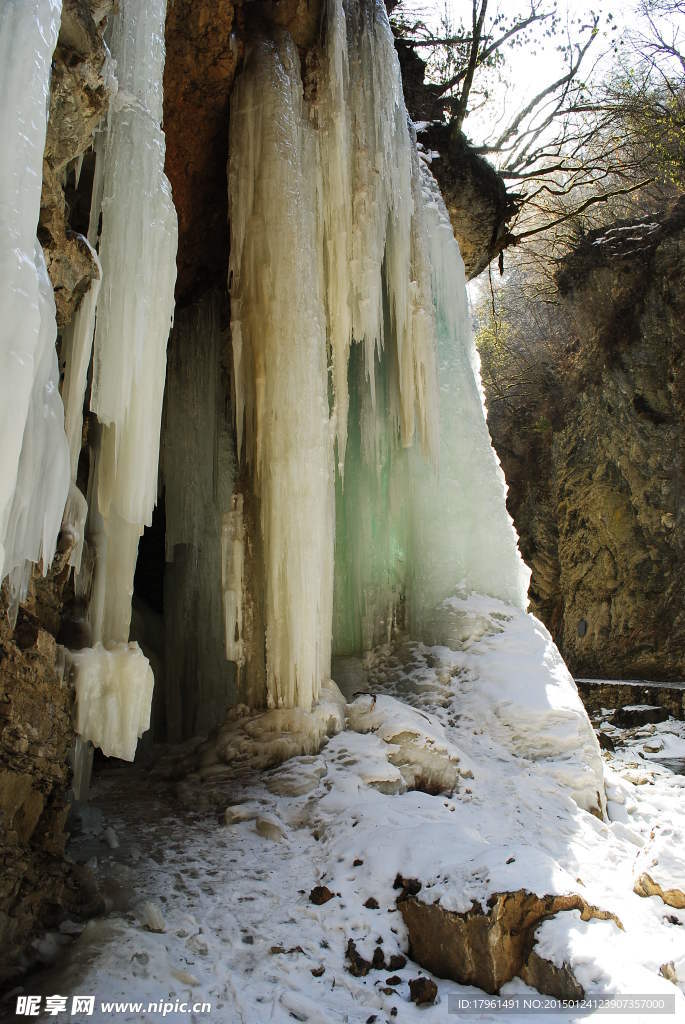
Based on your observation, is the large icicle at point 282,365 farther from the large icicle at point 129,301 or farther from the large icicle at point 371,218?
the large icicle at point 129,301

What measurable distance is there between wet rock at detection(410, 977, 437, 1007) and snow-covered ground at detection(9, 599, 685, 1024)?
0.03m

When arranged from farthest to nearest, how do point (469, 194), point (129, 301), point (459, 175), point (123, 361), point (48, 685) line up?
1. point (469, 194)
2. point (459, 175)
3. point (129, 301)
4. point (123, 361)
5. point (48, 685)

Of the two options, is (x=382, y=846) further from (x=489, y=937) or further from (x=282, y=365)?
(x=282, y=365)

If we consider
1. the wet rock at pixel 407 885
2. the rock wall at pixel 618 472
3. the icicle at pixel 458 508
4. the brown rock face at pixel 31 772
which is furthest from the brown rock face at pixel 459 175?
the wet rock at pixel 407 885

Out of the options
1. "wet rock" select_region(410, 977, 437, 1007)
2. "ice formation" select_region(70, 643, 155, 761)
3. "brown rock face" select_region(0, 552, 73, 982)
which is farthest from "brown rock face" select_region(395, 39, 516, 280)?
"wet rock" select_region(410, 977, 437, 1007)

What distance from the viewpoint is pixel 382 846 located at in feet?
12.3

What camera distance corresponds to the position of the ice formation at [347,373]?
5.20m

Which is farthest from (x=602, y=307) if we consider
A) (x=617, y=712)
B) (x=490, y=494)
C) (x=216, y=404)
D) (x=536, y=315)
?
(x=216, y=404)

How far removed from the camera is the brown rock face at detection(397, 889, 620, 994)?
115 inches

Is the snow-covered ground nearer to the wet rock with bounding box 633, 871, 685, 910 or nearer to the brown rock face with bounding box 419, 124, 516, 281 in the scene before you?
the wet rock with bounding box 633, 871, 685, 910

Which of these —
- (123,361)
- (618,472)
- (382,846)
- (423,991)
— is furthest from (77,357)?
(618,472)

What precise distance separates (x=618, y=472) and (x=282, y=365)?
1057cm

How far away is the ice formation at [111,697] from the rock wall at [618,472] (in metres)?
11.4

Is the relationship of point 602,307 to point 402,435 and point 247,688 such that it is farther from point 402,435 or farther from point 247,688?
point 247,688
